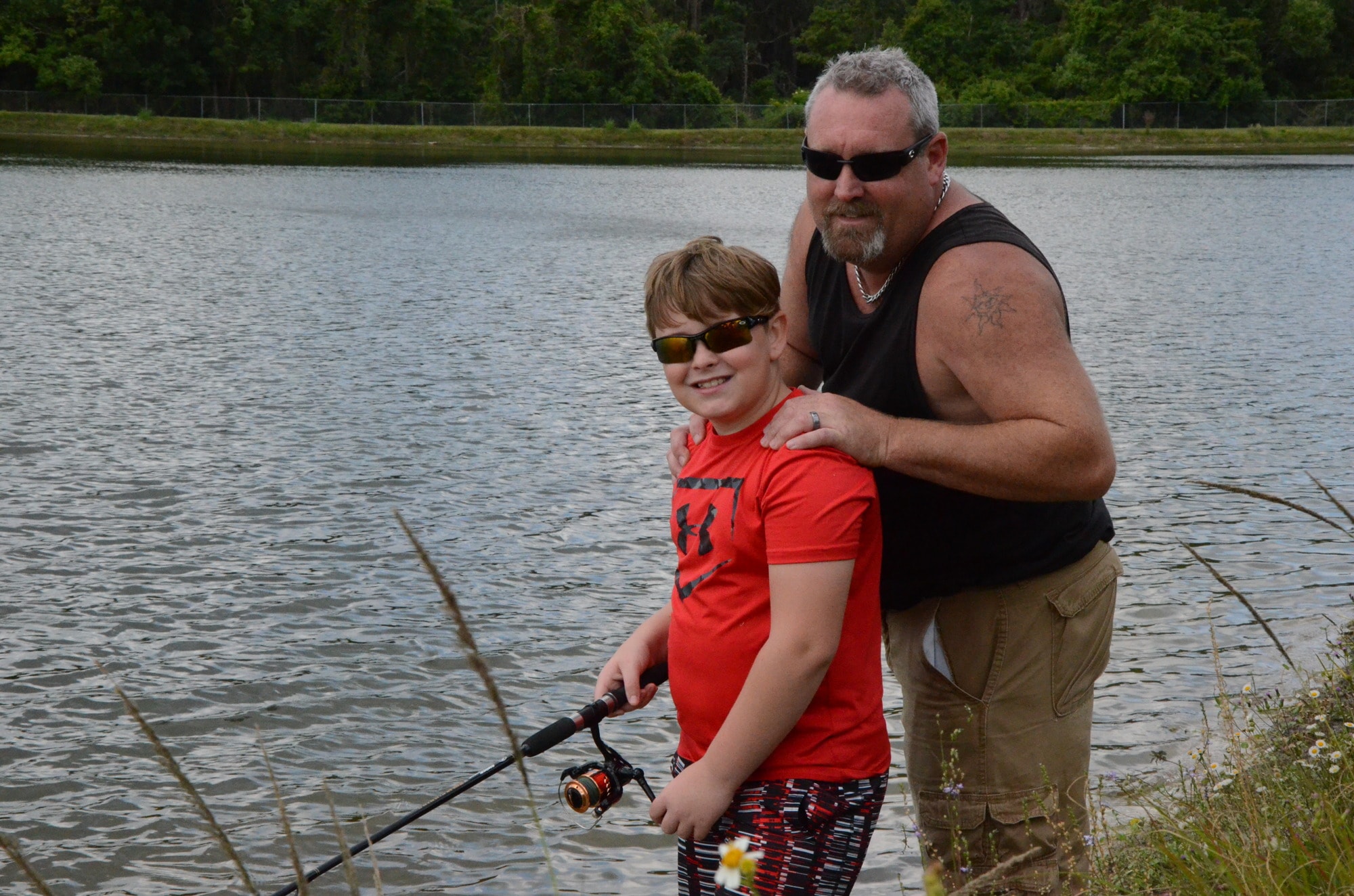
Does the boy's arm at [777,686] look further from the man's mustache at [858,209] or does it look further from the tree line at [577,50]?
the tree line at [577,50]

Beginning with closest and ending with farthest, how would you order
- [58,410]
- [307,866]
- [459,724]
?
[307,866]
[459,724]
[58,410]

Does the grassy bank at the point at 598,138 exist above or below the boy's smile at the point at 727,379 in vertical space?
above

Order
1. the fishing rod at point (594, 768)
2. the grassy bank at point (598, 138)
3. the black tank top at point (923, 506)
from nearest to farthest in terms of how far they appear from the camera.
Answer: the fishing rod at point (594, 768), the black tank top at point (923, 506), the grassy bank at point (598, 138)

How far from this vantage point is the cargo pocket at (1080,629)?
9.62ft

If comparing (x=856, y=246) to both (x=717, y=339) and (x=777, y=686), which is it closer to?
(x=717, y=339)

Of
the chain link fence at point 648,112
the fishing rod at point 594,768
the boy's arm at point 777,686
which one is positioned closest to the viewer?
the boy's arm at point 777,686

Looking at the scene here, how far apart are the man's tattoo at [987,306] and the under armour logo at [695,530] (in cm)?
59

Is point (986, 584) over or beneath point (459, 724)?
over

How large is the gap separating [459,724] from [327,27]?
6859 cm

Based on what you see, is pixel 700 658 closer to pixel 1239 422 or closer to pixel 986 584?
pixel 986 584

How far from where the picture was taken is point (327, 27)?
226ft

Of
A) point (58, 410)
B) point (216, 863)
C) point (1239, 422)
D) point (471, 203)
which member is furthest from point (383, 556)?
point (471, 203)

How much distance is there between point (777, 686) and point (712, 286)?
0.71 m

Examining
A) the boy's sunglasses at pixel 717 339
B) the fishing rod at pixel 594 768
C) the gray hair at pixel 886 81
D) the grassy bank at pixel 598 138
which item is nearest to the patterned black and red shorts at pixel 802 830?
the fishing rod at pixel 594 768
